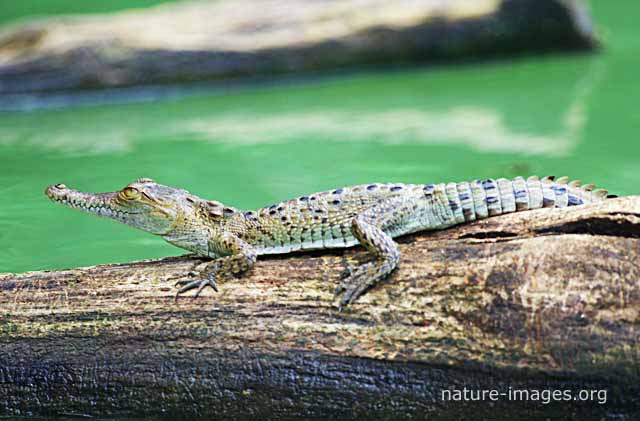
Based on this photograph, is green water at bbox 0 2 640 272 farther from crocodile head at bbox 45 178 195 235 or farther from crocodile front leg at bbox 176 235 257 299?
crocodile front leg at bbox 176 235 257 299

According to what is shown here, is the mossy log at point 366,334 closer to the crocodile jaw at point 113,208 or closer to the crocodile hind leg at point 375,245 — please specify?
the crocodile hind leg at point 375,245

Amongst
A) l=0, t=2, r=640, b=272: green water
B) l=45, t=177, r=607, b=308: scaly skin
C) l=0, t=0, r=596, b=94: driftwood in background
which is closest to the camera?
l=45, t=177, r=607, b=308: scaly skin

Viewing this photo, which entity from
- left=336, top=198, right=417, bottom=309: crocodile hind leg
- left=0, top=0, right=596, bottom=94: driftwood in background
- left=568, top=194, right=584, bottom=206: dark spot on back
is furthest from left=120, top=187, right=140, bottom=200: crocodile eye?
left=0, top=0, right=596, bottom=94: driftwood in background

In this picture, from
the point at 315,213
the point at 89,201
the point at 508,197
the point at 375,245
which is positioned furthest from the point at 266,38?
the point at 375,245

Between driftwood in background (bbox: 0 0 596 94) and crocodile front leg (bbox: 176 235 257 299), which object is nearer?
crocodile front leg (bbox: 176 235 257 299)

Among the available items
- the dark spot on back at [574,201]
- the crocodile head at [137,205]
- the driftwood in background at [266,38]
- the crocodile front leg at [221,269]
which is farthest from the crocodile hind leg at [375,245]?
the driftwood in background at [266,38]

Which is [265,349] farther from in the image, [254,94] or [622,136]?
[254,94]
